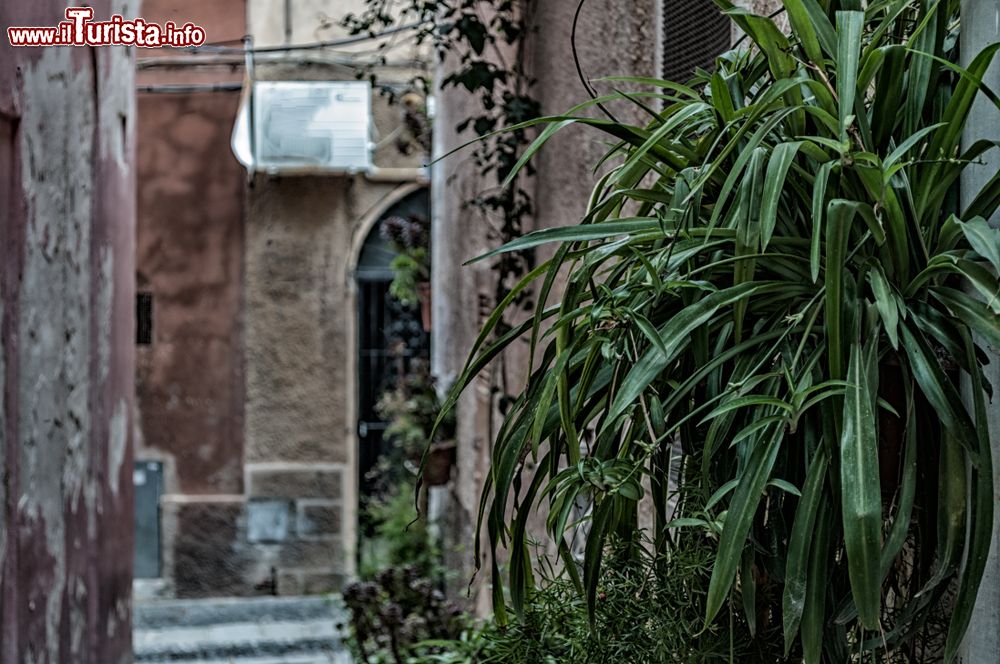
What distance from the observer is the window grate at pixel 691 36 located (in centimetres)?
223

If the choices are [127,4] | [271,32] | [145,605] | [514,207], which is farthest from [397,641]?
[271,32]

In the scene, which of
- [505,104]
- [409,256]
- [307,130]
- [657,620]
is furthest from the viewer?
[307,130]

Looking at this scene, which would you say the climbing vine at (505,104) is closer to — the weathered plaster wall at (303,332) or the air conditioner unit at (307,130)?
the air conditioner unit at (307,130)

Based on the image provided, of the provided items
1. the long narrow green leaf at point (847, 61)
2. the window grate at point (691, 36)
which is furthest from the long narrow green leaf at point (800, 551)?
the window grate at point (691, 36)

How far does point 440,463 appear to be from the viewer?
18.9 feet

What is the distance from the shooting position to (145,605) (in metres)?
8.49

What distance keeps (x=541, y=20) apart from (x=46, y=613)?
222cm

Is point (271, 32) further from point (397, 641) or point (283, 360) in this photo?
point (397, 641)

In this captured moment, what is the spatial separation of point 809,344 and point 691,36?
1.29m

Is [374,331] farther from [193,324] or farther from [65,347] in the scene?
[65,347]

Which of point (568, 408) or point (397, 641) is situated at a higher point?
point (568, 408)

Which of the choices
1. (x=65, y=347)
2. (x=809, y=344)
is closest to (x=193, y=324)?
(x=65, y=347)

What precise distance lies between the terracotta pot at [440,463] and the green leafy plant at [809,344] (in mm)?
4284

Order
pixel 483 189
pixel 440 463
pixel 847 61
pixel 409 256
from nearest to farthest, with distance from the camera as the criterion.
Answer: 1. pixel 847 61
2. pixel 483 189
3. pixel 440 463
4. pixel 409 256
